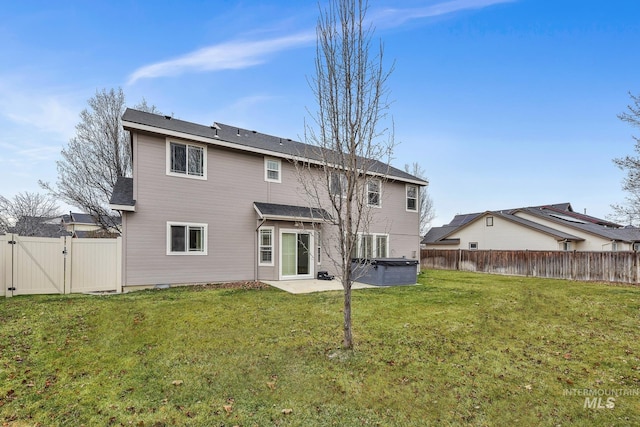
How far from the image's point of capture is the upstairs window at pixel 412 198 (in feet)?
55.9

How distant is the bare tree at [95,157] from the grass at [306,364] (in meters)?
11.0

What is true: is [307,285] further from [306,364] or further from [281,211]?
[306,364]

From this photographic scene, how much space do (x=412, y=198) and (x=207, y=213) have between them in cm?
1104

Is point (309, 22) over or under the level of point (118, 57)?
under

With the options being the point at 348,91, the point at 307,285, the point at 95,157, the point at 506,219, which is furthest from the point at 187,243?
the point at 506,219

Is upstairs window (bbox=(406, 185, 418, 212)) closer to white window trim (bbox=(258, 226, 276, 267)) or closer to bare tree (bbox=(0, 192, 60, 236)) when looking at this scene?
white window trim (bbox=(258, 226, 276, 267))

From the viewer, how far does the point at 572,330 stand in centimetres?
651

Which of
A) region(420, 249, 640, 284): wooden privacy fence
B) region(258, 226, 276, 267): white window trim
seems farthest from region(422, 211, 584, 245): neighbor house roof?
region(258, 226, 276, 267): white window trim

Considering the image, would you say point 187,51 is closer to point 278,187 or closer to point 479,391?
point 278,187

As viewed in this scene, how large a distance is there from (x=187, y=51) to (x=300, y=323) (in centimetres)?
1257

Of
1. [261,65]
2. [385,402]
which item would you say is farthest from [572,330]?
[261,65]

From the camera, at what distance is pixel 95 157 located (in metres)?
17.3

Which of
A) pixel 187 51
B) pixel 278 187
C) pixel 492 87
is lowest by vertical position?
pixel 278 187

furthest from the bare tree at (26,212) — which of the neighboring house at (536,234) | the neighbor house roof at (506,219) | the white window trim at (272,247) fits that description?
the neighboring house at (536,234)
